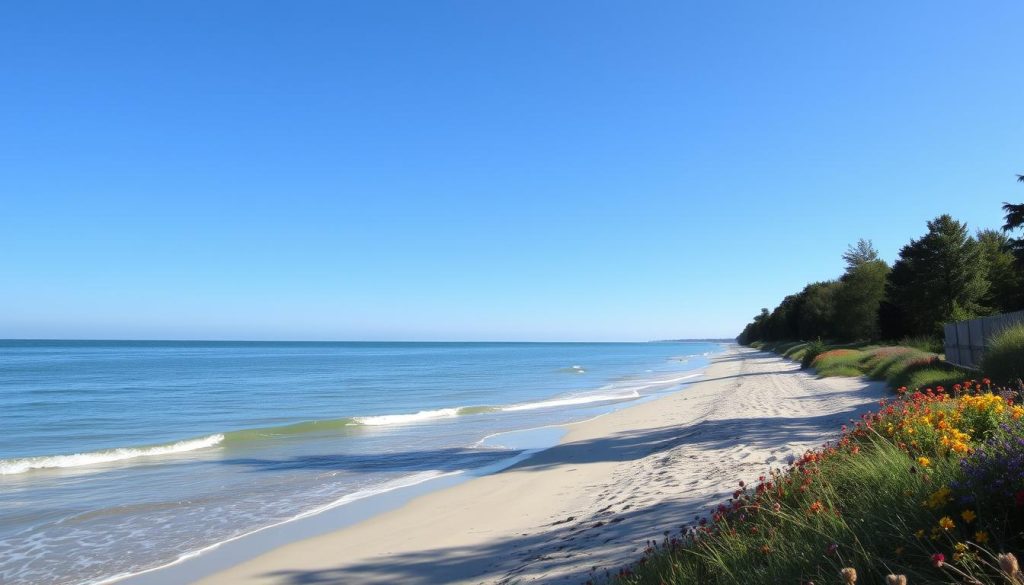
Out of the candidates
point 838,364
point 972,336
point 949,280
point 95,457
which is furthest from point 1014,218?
point 95,457

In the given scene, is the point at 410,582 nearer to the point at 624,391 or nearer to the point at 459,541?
the point at 459,541

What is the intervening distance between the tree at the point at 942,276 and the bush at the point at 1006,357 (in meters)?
26.0

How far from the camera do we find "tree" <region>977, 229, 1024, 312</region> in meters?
39.2

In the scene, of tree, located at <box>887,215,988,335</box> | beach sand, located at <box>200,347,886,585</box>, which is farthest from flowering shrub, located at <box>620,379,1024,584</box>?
tree, located at <box>887,215,988,335</box>

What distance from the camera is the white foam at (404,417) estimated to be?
71.5ft

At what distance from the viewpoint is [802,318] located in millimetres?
75812

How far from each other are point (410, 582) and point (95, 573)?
402cm

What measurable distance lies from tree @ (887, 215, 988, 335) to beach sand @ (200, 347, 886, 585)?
29.8 metres

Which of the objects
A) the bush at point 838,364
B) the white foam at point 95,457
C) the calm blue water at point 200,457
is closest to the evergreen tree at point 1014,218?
the bush at point 838,364

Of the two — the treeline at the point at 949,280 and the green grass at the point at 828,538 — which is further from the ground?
the treeline at the point at 949,280

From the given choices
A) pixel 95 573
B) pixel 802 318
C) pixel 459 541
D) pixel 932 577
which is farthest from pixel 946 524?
pixel 802 318

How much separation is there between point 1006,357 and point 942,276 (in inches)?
1205

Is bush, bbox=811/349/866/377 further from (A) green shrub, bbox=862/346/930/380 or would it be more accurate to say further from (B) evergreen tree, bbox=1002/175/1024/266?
(B) evergreen tree, bbox=1002/175/1024/266

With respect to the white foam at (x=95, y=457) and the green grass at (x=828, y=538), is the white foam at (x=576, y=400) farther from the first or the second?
the green grass at (x=828, y=538)
